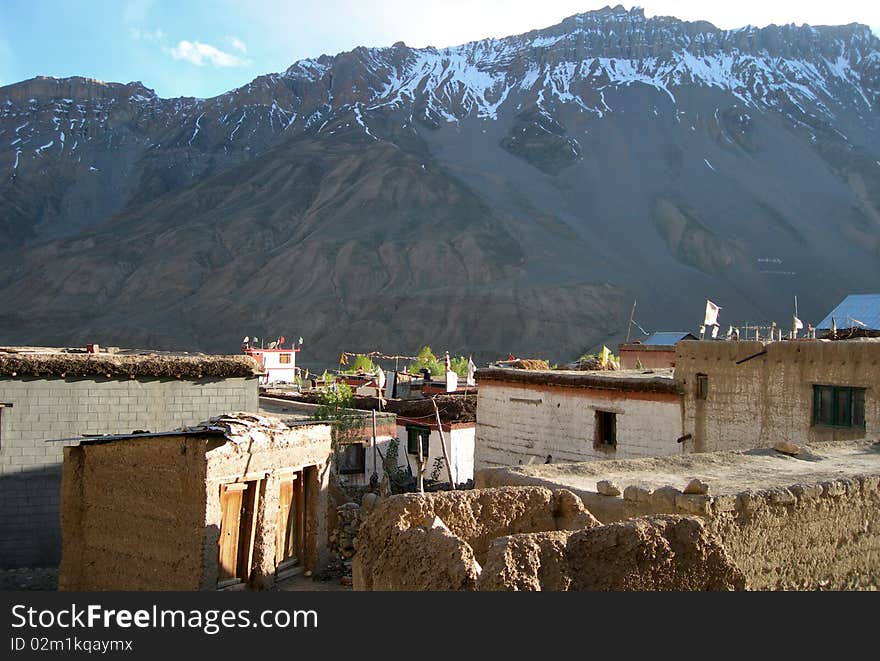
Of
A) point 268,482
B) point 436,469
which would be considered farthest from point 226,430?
point 436,469

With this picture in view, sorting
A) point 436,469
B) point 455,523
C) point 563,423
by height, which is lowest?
point 436,469

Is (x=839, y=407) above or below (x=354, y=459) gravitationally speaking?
above

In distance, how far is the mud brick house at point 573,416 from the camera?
18.0 meters

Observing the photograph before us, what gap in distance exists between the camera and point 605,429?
1881 centimetres

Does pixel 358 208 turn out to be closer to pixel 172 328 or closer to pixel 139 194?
pixel 172 328

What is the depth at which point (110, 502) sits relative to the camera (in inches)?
453

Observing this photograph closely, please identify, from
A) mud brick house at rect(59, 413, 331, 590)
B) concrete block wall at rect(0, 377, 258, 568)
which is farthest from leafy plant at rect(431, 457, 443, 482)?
mud brick house at rect(59, 413, 331, 590)

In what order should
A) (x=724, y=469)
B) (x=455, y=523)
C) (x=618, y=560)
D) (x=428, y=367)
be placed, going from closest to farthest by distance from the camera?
(x=618, y=560)
(x=455, y=523)
(x=724, y=469)
(x=428, y=367)

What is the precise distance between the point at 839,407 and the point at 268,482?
980cm

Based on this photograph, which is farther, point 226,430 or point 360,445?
point 360,445

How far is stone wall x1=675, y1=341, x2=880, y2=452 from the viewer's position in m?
14.4

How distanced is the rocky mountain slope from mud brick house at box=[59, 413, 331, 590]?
2920 inches

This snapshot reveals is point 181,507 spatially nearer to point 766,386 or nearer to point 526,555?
point 526,555

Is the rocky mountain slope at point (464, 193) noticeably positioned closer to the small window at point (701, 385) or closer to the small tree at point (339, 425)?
the small tree at point (339, 425)
